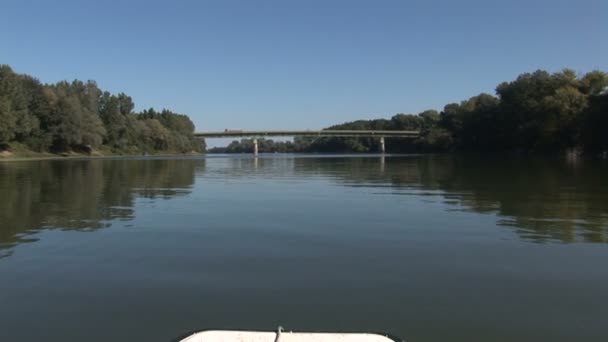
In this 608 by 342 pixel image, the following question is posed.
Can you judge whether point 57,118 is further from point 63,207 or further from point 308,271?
point 308,271

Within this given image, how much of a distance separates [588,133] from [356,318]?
109m

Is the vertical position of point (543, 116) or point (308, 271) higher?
point (543, 116)

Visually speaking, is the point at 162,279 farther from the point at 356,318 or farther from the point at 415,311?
the point at 415,311

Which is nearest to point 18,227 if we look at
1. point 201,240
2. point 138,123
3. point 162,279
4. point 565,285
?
point 201,240

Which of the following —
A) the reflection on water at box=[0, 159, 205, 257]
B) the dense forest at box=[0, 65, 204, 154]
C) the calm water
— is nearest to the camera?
the calm water

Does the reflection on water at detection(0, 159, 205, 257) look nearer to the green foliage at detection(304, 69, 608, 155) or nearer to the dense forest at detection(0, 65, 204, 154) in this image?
the dense forest at detection(0, 65, 204, 154)

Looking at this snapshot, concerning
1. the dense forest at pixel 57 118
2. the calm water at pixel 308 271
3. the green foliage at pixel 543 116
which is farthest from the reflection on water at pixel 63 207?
the green foliage at pixel 543 116

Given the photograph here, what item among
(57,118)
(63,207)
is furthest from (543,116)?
(63,207)

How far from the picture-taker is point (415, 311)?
8.60 m

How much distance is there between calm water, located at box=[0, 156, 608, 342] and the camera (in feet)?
26.7

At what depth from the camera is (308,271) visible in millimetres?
11305

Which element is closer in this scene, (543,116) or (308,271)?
(308,271)

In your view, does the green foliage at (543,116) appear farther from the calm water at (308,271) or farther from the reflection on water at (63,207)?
the reflection on water at (63,207)

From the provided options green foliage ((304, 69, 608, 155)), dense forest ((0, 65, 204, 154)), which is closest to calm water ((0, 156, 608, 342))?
green foliage ((304, 69, 608, 155))
